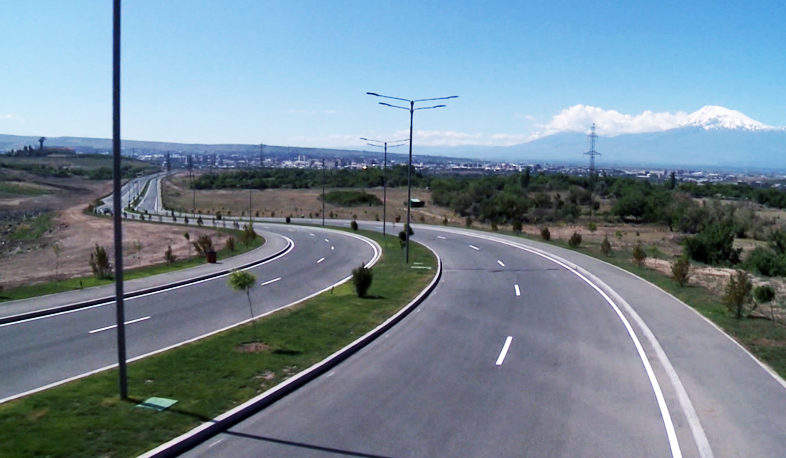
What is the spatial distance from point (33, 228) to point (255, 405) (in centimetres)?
6173

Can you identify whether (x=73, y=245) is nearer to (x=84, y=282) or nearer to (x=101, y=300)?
(x=84, y=282)

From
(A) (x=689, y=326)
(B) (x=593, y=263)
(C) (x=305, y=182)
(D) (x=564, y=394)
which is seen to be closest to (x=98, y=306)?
(D) (x=564, y=394)

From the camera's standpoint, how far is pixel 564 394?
1177 centimetres

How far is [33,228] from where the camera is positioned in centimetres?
6400

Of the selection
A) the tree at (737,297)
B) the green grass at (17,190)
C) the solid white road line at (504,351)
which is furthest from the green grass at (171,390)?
the green grass at (17,190)

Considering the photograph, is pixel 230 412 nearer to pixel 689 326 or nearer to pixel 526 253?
pixel 689 326

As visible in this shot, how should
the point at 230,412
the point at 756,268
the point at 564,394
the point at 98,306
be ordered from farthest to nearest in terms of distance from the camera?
the point at 756,268
the point at 98,306
the point at 564,394
the point at 230,412

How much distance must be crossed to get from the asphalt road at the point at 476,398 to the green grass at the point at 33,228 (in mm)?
51017

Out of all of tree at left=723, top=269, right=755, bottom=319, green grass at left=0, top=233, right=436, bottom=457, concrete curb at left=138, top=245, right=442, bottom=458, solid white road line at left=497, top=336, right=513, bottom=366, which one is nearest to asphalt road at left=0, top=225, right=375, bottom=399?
green grass at left=0, top=233, right=436, bottom=457

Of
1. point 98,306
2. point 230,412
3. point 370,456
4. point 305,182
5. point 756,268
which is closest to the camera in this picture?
point 370,456

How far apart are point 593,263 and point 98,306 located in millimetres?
22267

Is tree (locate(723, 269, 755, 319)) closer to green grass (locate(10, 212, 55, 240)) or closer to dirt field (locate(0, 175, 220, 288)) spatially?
dirt field (locate(0, 175, 220, 288))

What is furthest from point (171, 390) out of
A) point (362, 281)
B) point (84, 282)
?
point (84, 282)

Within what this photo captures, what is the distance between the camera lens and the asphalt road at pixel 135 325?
1302 centimetres
